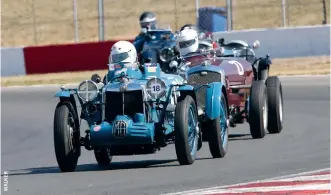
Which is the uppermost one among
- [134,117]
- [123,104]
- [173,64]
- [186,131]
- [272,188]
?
[173,64]

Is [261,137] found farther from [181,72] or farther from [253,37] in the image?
[253,37]

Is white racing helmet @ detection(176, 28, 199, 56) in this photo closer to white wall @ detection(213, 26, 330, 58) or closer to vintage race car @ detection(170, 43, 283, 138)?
vintage race car @ detection(170, 43, 283, 138)

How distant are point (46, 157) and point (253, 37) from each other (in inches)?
632

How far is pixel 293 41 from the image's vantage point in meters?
29.3

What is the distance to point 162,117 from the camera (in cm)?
1141

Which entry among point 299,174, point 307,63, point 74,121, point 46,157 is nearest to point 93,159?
point 46,157

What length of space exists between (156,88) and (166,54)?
4.34 metres

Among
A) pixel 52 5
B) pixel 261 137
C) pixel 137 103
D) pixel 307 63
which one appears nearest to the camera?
pixel 137 103

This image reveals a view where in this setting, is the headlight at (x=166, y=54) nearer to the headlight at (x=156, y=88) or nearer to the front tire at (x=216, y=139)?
the front tire at (x=216, y=139)

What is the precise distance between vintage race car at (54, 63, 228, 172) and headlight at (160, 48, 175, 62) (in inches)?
138

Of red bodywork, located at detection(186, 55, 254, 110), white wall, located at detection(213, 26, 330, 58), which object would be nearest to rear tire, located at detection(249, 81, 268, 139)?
red bodywork, located at detection(186, 55, 254, 110)

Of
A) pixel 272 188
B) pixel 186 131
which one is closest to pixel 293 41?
pixel 186 131

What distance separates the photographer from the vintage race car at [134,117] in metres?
11.2

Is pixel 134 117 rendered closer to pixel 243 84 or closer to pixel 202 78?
pixel 202 78
